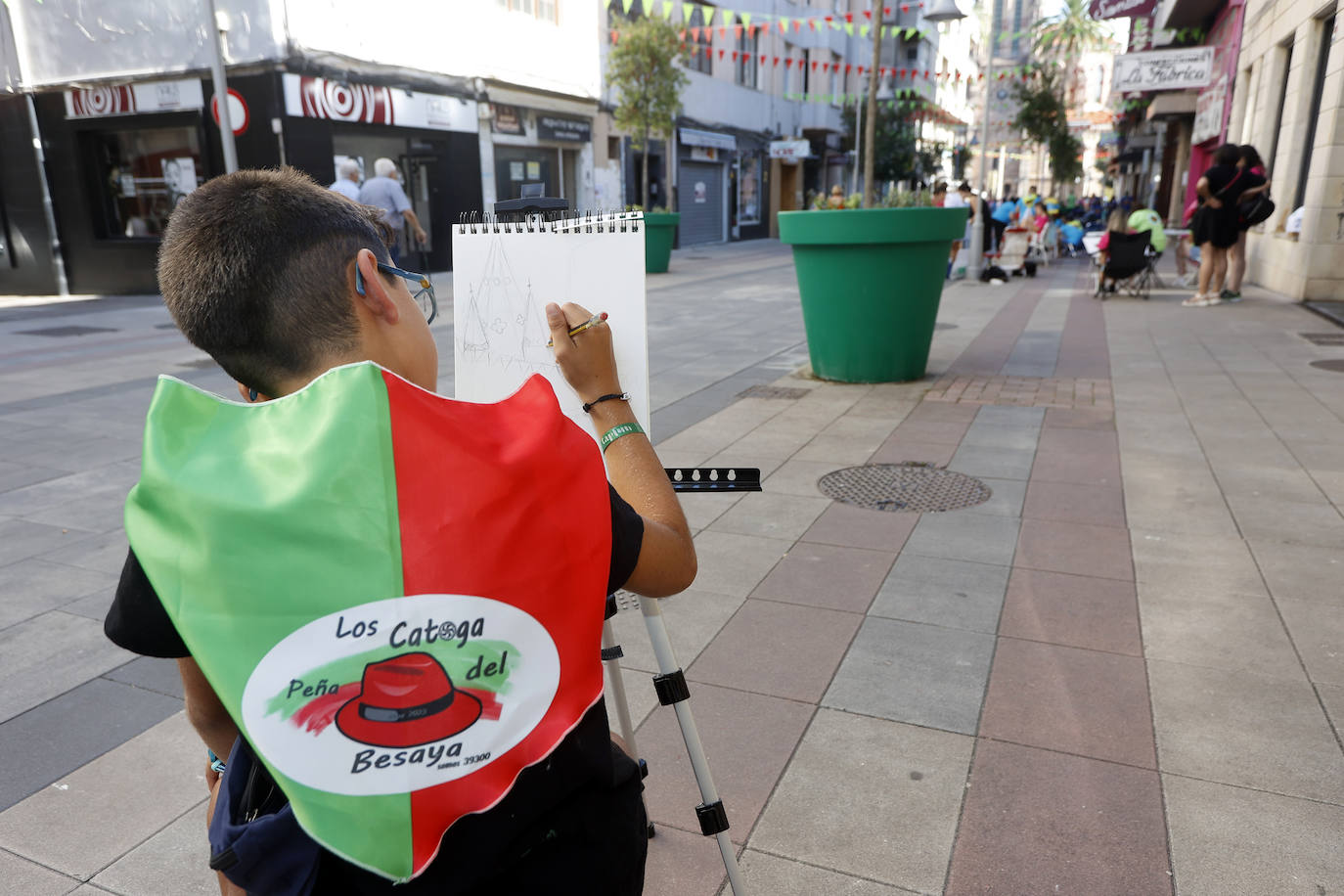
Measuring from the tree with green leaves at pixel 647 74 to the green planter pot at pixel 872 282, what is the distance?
11985 millimetres

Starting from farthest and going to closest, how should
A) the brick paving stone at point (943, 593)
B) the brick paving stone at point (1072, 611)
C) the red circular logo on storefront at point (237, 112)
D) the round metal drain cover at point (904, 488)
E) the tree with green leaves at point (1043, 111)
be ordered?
1. the tree with green leaves at point (1043, 111)
2. the red circular logo on storefront at point (237, 112)
3. the round metal drain cover at point (904, 488)
4. the brick paving stone at point (943, 593)
5. the brick paving stone at point (1072, 611)

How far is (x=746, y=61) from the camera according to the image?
31422mm

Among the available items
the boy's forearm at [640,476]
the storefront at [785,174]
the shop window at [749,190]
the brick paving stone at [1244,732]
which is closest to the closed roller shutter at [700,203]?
the shop window at [749,190]

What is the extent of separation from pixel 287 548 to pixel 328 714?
0.18m

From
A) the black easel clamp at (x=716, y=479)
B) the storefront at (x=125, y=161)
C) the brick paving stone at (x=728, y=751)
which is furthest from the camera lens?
the storefront at (x=125, y=161)

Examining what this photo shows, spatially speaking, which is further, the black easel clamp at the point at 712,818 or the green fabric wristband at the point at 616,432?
the black easel clamp at the point at 712,818

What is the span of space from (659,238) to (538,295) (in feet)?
53.7

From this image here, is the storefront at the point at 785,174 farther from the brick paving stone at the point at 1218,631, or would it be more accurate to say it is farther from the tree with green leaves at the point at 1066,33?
the brick paving stone at the point at 1218,631

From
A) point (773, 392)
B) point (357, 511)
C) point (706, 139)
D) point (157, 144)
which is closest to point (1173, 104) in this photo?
point (706, 139)

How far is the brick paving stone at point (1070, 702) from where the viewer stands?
2678 millimetres

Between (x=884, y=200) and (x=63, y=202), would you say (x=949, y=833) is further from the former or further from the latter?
(x=63, y=202)

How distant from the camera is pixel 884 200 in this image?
7.90 m

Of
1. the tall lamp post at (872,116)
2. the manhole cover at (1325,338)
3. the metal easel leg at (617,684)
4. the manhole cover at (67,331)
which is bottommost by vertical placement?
the manhole cover at (67,331)

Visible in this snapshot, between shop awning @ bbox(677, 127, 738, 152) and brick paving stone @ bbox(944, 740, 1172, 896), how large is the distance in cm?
2641
